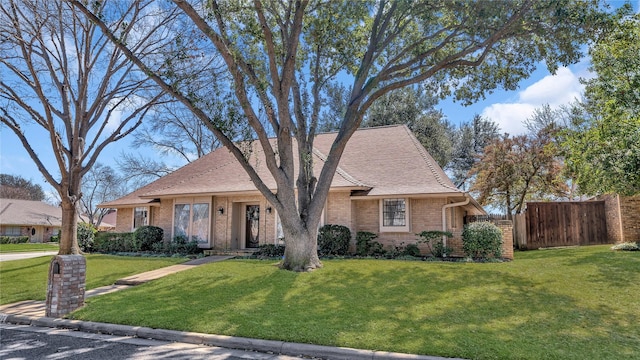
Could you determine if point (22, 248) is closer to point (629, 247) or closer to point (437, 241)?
point (437, 241)

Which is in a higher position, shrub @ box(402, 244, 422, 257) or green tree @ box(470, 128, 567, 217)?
green tree @ box(470, 128, 567, 217)

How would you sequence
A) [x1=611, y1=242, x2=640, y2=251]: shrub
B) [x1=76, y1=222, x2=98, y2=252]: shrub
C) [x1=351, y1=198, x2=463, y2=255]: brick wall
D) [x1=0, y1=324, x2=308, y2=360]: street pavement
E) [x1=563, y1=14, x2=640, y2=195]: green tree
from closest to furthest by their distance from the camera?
[x1=0, y1=324, x2=308, y2=360]: street pavement, [x1=563, y1=14, x2=640, y2=195]: green tree, [x1=611, y1=242, x2=640, y2=251]: shrub, [x1=351, y1=198, x2=463, y2=255]: brick wall, [x1=76, y1=222, x2=98, y2=252]: shrub

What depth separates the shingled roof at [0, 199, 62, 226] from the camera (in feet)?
135

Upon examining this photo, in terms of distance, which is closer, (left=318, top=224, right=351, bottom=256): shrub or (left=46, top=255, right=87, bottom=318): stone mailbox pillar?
(left=46, top=255, right=87, bottom=318): stone mailbox pillar

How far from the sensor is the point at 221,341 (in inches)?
243

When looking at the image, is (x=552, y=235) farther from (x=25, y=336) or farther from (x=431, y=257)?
(x=25, y=336)

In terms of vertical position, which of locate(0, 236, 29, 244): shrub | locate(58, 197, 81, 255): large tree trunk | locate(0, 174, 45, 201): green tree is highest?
locate(0, 174, 45, 201): green tree

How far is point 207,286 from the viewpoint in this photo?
950 cm

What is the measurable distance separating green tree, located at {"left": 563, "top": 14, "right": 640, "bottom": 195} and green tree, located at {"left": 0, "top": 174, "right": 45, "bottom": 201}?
62.2 metres

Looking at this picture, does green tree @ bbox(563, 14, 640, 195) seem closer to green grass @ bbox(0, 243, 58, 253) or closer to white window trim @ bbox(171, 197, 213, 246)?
white window trim @ bbox(171, 197, 213, 246)

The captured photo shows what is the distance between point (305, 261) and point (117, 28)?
10.6 metres

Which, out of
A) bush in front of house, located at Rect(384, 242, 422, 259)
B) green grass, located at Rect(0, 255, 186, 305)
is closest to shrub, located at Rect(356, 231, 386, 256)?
bush in front of house, located at Rect(384, 242, 422, 259)

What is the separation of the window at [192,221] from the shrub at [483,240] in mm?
10504

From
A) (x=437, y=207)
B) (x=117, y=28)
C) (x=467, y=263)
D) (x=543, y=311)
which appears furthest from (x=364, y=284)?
(x=117, y=28)
